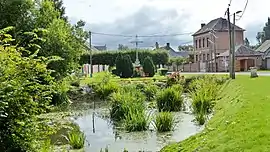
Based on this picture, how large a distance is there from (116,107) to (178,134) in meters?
5.48

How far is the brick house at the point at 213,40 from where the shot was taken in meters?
75.8

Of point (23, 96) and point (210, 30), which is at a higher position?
point (210, 30)

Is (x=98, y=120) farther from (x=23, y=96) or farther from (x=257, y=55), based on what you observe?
(x=257, y=55)

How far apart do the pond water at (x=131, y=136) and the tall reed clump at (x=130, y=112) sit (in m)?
0.35

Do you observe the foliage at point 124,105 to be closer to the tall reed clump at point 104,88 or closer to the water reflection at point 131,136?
the water reflection at point 131,136

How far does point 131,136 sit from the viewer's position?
1574 cm

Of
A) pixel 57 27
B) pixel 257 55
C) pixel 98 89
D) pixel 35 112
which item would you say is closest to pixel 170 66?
pixel 257 55

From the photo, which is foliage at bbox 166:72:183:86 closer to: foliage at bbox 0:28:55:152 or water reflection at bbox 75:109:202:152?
water reflection at bbox 75:109:202:152

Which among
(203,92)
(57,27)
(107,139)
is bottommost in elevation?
(107,139)

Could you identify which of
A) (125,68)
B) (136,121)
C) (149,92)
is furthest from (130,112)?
(125,68)

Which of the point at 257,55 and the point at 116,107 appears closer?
the point at 116,107

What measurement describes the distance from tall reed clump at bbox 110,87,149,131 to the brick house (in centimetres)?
5124

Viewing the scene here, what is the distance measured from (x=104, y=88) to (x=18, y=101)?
23746 millimetres

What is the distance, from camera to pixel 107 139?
15.8 metres
